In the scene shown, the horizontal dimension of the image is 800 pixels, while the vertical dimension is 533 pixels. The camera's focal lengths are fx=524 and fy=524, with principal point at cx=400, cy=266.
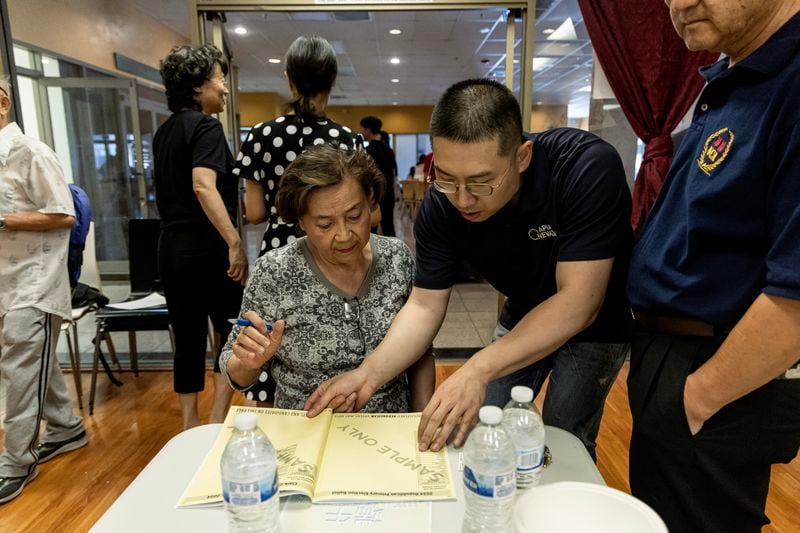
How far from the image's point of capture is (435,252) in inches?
51.5

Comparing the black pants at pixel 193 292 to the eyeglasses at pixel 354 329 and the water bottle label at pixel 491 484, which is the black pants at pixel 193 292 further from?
the water bottle label at pixel 491 484

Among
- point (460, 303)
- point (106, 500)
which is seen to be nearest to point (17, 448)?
point (106, 500)

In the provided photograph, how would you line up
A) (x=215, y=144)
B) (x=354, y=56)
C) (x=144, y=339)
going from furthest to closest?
(x=354, y=56) < (x=144, y=339) < (x=215, y=144)

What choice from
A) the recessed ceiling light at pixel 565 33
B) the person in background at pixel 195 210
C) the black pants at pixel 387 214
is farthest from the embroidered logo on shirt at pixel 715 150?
the recessed ceiling light at pixel 565 33

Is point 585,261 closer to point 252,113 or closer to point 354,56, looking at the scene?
point 354,56

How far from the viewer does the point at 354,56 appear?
8000 millimetres

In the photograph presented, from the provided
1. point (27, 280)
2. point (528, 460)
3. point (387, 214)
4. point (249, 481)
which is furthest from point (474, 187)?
point (387, 214)

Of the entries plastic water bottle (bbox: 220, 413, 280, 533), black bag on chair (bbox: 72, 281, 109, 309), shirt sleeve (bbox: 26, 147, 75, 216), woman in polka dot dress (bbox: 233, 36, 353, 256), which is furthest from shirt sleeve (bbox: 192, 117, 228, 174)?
plastic water bottle (bbox: 220, 413, 280, 533)

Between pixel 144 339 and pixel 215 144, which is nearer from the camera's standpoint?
pixel 215 144

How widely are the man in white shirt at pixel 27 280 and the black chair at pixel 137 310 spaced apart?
60 centimetres

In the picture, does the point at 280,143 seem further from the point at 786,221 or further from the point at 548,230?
the point at 786,221

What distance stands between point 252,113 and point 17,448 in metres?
11.4

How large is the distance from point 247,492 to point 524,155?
2.81 feet

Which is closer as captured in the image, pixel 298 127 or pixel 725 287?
pixel 725 287
